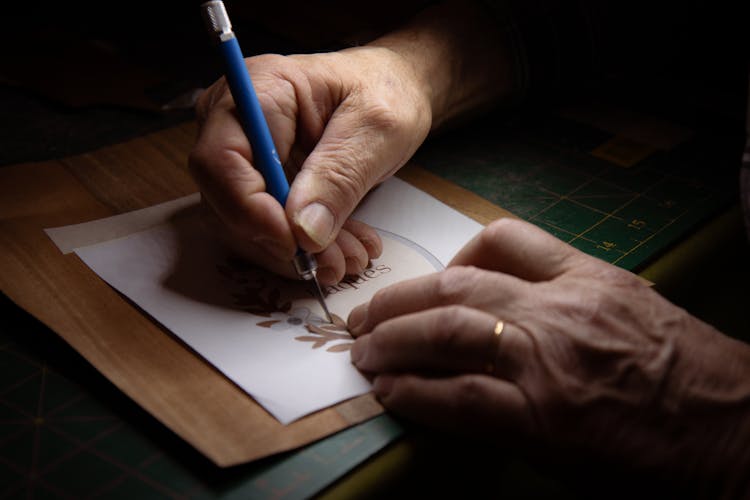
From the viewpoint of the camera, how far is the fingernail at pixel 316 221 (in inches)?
29.6

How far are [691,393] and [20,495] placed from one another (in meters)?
0.68

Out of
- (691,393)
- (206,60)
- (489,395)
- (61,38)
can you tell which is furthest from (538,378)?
(61,38)

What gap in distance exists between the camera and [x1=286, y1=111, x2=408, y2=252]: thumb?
76 centimetres

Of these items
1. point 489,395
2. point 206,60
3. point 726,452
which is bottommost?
point 726,452

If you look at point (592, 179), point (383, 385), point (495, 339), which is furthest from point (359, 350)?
point (592, 179)

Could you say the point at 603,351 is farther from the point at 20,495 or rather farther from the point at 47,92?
the point at 47,92

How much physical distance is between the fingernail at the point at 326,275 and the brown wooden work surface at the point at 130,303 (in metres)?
0.20

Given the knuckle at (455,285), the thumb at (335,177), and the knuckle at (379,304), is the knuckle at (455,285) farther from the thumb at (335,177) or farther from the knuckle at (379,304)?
the thumb at (335,177)

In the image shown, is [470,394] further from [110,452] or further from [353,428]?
[110,452]

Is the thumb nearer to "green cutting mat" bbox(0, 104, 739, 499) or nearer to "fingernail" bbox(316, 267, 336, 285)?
"fingernail" bbox(316, 267, 336, 285)

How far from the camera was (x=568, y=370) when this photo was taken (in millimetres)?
649

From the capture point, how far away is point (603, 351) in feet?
2.18

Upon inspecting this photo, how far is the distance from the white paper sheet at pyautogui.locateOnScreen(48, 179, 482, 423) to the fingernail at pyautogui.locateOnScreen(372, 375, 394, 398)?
0.02 metres

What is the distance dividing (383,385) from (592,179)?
60 cm
